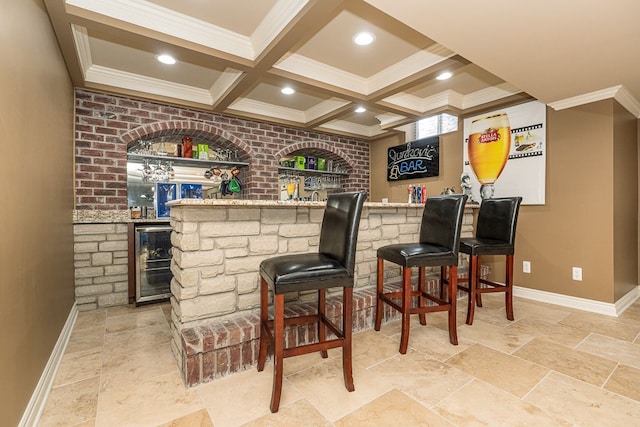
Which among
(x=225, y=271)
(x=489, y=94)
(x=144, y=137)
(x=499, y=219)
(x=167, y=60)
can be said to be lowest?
(x=225, y=271)

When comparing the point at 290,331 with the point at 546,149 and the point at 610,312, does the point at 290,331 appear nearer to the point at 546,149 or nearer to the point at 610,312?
the point at 610,312

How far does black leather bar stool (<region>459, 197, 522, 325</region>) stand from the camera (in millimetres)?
Result: 2508

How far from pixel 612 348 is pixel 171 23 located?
155 inches

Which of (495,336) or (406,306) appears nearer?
(406,306)

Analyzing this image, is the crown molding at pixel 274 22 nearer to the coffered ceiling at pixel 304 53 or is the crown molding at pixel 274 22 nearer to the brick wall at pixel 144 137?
the coffered ceiling at pixel 304 53

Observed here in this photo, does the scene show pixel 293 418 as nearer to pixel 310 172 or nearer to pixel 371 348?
pixel 371 348

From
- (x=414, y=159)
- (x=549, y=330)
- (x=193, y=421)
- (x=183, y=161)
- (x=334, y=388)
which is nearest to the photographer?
(x=193, y=421)

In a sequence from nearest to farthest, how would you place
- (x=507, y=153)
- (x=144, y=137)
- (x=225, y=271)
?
1. (x=225, y=271)
2. (x=507, y=153)
3. (x=144, y=137)

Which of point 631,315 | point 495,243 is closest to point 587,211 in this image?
point 631,315

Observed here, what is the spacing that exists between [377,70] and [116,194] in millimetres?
3089

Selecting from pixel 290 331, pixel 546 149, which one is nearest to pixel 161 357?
pixel 290 331

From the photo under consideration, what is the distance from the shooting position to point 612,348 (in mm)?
2119

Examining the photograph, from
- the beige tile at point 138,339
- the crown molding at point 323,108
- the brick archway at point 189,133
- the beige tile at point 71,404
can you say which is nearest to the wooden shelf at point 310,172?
the brick archway at point 189,133

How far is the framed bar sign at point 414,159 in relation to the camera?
4332 mm
